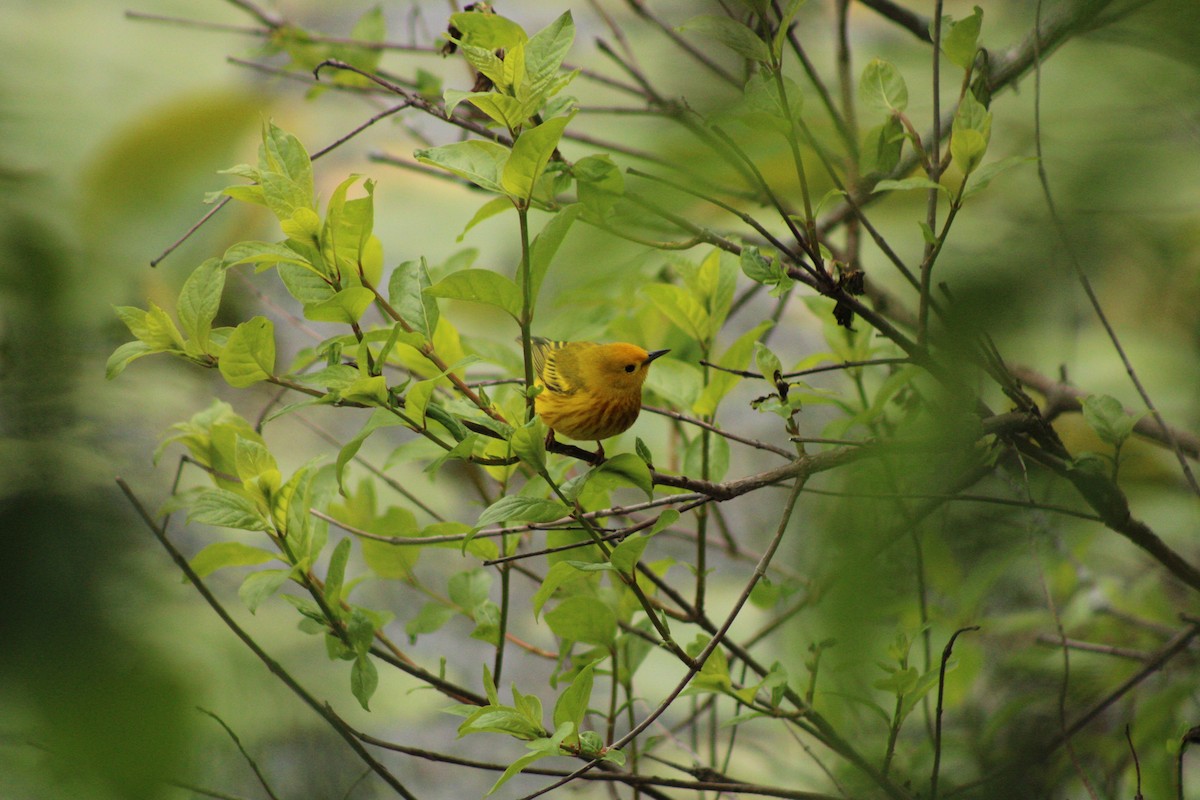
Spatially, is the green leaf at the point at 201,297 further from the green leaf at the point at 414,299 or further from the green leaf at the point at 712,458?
the green leaf at the point at 712,458

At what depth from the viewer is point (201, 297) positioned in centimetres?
68

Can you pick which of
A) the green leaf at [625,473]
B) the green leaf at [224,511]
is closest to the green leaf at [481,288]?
the green leaf at [625,473]

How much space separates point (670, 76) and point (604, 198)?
12.4 inches

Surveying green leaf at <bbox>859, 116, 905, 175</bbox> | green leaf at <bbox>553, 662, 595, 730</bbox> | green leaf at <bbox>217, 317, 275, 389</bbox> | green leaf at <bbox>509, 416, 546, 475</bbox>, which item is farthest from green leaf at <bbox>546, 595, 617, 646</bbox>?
green leaf at <bbox>859, 116, 905, 175</bbox>

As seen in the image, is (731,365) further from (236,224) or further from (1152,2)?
(236,224)

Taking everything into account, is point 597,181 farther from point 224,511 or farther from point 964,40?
point 224,511

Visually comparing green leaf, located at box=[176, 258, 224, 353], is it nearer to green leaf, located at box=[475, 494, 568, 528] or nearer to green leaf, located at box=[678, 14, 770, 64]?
green leaf, located at box=[475, 494, 568, 528]

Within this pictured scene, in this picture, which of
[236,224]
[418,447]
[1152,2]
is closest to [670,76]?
[1152,2]

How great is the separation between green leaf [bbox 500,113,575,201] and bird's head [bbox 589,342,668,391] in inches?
10.0

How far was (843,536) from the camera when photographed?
26cm

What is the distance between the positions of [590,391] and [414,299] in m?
0.18

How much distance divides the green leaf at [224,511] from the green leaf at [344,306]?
0.56 feet

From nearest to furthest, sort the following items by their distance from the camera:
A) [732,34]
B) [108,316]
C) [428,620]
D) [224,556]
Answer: [108,316] → [732,34] → [224,556] → [428,620]

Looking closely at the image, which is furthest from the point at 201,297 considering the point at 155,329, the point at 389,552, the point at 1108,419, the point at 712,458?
the point at 1108,419
